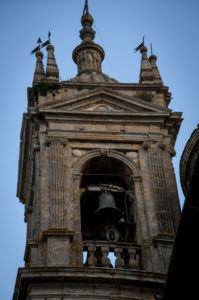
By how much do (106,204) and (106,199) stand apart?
0.97 ft

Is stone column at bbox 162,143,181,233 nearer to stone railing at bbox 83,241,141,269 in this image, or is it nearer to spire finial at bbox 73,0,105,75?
stone railing at bbox 83,241,141,269

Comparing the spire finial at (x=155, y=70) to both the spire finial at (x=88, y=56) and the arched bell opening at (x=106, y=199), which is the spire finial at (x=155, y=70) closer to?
the spire finial at (x=88, y=56)

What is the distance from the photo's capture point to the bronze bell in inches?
965

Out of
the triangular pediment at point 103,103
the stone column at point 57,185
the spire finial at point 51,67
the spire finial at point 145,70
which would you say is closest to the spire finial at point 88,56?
the spire finial at point 51,67

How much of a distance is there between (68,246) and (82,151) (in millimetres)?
4273

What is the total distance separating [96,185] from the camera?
25.7m

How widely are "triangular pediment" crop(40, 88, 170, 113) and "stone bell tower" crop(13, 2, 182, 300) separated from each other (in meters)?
0.03

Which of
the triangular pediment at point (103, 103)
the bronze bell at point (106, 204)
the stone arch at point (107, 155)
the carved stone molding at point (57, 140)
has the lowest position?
the bronze bell at point (106, 204)

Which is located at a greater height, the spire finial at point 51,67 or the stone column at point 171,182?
the spire finial at point 51,67

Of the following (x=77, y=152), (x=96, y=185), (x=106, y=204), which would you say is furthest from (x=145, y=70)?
(x=106, y=204)

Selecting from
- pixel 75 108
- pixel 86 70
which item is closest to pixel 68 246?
pixel 75 108

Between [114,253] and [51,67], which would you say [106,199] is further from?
[51,67]

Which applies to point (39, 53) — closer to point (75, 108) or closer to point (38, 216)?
point (75, 108)

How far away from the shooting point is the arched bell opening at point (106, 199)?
25109mm
